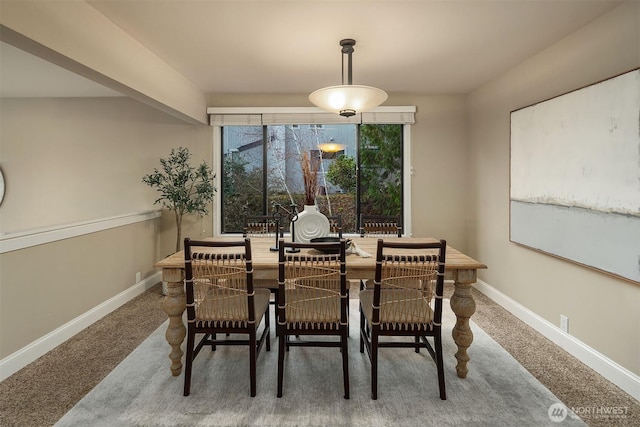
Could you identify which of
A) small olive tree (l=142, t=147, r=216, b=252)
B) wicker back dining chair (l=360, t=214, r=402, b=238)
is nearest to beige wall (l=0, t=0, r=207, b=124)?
small olive tree (l=142, t=147, r=216, b=252)

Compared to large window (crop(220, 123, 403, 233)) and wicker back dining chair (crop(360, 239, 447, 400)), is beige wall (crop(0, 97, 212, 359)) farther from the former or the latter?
wicker back dining chair (crop(360, 239, 447, 400))

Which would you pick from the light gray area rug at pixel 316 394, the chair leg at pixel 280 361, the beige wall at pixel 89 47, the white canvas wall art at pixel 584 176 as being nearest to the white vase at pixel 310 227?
the chair leg at pixel 280 361

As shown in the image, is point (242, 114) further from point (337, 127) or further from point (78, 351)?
point (78, 351)

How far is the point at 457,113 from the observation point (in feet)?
14.9

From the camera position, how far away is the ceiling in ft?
7.63

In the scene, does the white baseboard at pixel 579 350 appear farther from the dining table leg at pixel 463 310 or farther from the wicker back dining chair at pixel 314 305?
the wicker back dining chair at pixel 314 305

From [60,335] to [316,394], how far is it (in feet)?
7.28

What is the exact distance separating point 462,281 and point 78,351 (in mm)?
2923

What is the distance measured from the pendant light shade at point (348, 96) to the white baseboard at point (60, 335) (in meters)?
2.79

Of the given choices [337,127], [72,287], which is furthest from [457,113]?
[72,287]

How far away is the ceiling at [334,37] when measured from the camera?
7.63 ft

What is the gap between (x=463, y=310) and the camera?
2.23 metres

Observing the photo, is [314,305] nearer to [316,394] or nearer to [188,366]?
[316,394]

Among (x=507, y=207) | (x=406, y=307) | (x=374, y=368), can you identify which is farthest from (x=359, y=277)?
(x=507, y=207)
